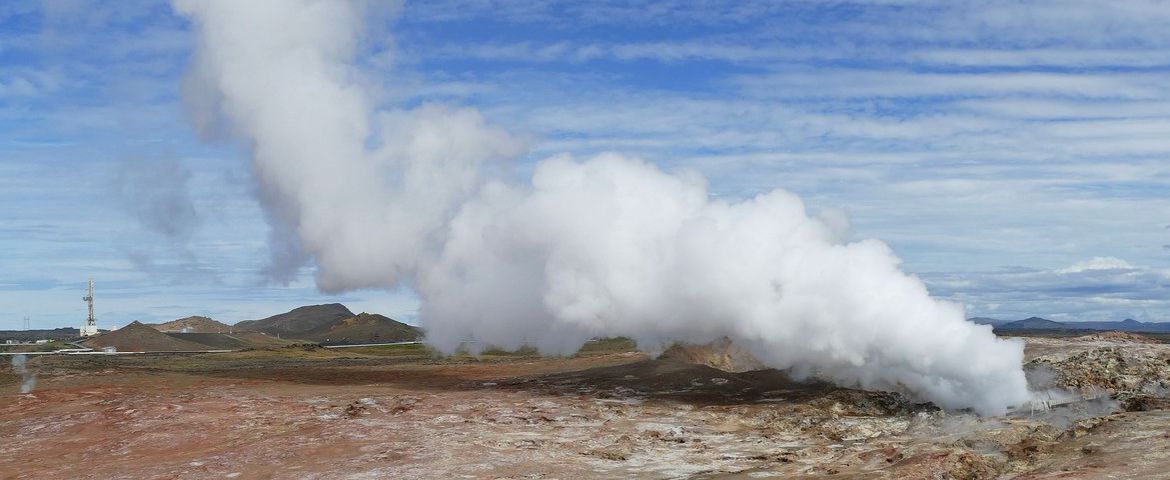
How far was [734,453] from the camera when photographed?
23344 mm

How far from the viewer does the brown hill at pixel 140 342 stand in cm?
9650

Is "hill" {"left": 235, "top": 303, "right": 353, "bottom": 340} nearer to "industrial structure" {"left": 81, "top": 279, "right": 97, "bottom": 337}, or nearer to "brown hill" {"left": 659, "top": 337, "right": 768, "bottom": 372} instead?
"industrial structure" {"left": 81, "top": 279, "right": 97, "bottom": 337}

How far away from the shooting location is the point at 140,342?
98125mm

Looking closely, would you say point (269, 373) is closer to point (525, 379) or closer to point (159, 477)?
point (525, 379)

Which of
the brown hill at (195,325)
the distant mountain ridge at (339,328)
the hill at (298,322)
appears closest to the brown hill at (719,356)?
the distant mountain ridge at (339,328)

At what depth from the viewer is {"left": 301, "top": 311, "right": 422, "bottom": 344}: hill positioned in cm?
13800

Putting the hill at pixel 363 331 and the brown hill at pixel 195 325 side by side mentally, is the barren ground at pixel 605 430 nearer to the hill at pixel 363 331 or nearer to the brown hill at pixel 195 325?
the hill at pixel 363 331

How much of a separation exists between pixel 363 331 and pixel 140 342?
51.3m

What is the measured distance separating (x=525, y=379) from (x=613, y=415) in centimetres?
1338

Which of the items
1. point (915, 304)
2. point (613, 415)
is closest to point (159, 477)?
point (613, 415)

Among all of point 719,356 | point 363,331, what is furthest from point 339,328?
point 719,356

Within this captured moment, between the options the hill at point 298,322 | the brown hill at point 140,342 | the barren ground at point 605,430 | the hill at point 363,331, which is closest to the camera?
the barren ground at point 605,430

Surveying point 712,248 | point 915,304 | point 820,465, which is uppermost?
point 712,248

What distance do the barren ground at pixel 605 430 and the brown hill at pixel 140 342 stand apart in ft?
196
